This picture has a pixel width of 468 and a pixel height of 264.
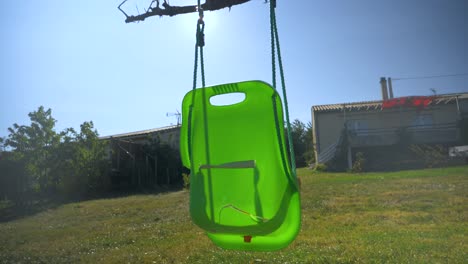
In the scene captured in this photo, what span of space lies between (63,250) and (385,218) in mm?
5973

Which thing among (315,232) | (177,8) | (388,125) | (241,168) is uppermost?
(388,125)

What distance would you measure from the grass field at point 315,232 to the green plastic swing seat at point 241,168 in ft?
8.99

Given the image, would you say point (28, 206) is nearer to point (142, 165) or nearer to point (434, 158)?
point (142, 165)

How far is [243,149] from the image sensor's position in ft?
7.57

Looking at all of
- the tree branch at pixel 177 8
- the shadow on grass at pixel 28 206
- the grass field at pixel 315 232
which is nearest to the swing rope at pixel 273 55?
the tree branch at pixel 177 8

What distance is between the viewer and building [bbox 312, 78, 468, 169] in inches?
797

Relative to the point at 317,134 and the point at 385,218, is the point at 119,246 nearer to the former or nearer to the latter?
the point at 385,218

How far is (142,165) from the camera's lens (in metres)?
21.0

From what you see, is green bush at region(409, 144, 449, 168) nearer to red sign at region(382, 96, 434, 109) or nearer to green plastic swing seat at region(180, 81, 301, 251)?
red sign at region(382, 96, 434, 109)

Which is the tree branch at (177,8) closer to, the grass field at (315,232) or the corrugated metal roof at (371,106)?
the grass field at (315,232)

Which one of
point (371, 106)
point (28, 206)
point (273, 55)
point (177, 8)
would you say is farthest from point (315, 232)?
point (371, 106)

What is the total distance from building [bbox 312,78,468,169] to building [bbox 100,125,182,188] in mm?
8500

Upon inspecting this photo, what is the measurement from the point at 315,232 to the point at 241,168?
4.60m

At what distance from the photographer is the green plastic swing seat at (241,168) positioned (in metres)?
2.12
